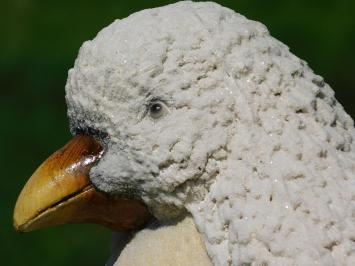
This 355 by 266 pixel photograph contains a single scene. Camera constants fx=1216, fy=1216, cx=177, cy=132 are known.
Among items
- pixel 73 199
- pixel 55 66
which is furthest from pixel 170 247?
pixel 55 66

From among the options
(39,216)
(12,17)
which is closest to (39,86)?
(12,17)

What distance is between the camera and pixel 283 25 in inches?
203

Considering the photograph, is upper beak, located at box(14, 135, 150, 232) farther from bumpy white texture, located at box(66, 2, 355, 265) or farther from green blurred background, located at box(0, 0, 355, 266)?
green blurred background, located at box(0, 0, 355, 266)

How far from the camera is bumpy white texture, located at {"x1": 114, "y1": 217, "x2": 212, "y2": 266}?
189 centimetres

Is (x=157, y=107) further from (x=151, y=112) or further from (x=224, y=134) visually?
(x=224, y=134)

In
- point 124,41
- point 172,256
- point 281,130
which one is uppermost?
point 124,41

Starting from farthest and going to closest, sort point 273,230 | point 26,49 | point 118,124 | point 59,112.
Result: 1. point 26,49
2. point 59,112
3. point 118,124
4. point 273,230

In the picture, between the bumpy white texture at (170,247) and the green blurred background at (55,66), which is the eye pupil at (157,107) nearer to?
the bumpy white texture at (170,247)

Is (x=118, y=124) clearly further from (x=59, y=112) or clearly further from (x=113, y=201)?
(x=59, y=112)

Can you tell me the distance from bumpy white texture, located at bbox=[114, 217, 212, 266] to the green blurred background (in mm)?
2186

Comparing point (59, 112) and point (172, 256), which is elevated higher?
point (172, 256)

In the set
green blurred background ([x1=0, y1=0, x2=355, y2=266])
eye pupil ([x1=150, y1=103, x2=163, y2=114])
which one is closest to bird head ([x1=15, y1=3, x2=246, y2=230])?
eye pupil ([x1=150, y1=103, x2=163, y2=114])

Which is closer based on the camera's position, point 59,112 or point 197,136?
point 197,136

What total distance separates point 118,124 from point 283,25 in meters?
3.29
